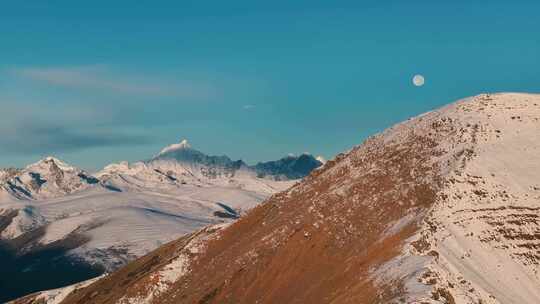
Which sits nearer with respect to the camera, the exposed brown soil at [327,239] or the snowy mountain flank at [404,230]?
the snowy mountain flank at [404,230]

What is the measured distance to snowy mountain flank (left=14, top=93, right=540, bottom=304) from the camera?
96.0 metres

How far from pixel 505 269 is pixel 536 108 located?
4768 cm

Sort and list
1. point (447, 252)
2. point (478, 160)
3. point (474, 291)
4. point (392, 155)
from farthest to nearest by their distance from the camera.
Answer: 1. point (392, 155)
2. point (478, 160)
3. point (447, 252)
4. point (474, 291)

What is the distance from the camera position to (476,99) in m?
147

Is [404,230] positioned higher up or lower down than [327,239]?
lower down

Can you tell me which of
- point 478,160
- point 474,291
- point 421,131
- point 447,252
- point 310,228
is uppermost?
point 421,131

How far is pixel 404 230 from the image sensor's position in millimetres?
107625

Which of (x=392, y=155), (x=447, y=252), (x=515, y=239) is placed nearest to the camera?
(x=447, y=252)

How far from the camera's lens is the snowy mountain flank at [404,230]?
96000 mm

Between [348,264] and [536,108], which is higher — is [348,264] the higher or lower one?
the lower one

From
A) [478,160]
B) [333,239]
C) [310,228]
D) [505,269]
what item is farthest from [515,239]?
[310,228]

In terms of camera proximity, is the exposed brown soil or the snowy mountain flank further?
the exposed brown soil

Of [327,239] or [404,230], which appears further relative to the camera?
[327,239]

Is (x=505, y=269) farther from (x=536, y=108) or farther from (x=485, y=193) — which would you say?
(x=536, y=108)
